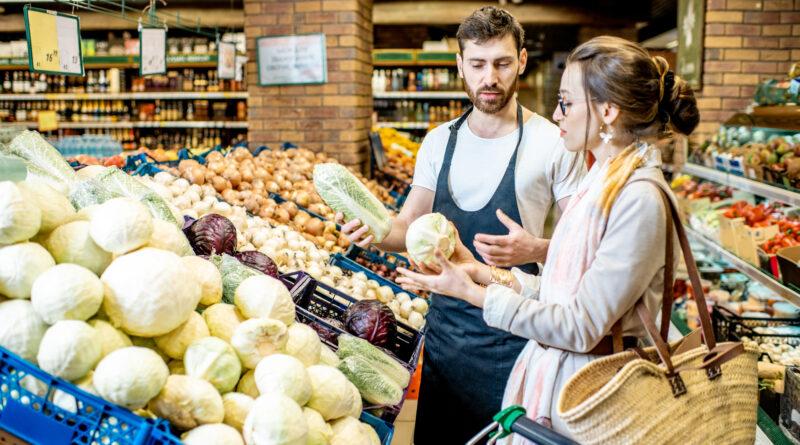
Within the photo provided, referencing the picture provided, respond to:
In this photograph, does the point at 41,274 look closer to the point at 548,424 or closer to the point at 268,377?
the point at 268,377

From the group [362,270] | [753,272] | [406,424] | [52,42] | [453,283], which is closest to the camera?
[453,283]

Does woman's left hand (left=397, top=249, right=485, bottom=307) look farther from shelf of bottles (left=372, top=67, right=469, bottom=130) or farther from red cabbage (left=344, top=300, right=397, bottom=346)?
shelf of bottles (left=372, top=67, right=469, bottom=130)

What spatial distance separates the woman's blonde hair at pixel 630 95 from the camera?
1.72 metres

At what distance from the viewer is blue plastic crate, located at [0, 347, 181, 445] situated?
51.6 inches

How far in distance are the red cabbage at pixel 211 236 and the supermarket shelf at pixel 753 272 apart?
2606 mm

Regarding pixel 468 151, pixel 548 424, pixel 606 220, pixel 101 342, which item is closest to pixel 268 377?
pixel 101 342

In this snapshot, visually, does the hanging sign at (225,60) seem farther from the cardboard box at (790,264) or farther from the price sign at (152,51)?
the cardboard box at (790,264)

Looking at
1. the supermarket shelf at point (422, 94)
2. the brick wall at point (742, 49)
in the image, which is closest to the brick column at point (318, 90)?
the supermarket shelf at point (422, 94)

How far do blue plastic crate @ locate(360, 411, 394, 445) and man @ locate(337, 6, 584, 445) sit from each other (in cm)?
74

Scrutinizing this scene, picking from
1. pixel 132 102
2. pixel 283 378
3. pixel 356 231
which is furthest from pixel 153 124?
pixel 283 378

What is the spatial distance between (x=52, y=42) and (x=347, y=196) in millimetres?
2575

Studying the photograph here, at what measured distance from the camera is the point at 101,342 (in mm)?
1404

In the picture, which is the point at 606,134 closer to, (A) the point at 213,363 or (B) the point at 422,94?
(A) the point at 213,363

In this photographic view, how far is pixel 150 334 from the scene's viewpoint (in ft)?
4.99
